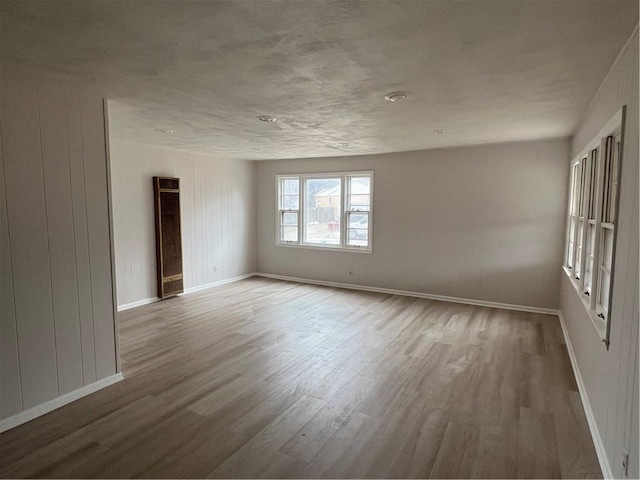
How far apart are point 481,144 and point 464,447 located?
439 cm

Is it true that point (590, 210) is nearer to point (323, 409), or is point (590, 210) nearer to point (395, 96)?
point (395, 96)

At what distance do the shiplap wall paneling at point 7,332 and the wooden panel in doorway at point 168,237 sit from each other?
333 centimetres

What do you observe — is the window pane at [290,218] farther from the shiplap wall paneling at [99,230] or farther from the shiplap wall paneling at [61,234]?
the shiplap wall paneling at [61,234]

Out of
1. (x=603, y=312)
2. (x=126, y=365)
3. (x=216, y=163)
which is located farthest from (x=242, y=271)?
(x=603, y=312)

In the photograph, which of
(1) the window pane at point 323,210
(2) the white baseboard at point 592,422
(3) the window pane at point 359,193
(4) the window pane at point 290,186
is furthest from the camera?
(4) the window pane at point 290,186

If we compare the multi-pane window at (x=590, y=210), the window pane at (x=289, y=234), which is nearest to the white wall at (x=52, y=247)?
the multi-pane window at (x=590, y=210)

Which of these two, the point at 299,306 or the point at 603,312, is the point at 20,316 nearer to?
the point at 299,306

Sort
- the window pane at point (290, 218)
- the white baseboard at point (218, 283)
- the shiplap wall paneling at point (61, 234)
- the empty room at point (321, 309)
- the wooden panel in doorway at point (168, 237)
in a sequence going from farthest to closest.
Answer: the window pane at point (290, 218)
the white baseboard at point (218, 283)
the wooden panel in doorway at point (168, 237)
the shiplap wall paneling at point (61, 234)
the empty room at point (321, 309)

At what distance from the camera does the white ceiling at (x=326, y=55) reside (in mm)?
1676

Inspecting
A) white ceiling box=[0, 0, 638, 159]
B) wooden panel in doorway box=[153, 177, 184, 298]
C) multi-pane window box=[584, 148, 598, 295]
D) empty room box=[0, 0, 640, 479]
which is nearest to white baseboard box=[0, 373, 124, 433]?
empty room box=[0, 0, 640, 479]

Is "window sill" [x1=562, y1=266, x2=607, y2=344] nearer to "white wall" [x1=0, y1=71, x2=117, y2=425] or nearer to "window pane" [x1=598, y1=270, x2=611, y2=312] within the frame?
"window pane" [x1=598, y1=270, x2=611, y2=312]

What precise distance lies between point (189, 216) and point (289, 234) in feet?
6.92

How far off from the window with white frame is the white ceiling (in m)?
2.91

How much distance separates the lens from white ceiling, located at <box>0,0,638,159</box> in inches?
66.0
